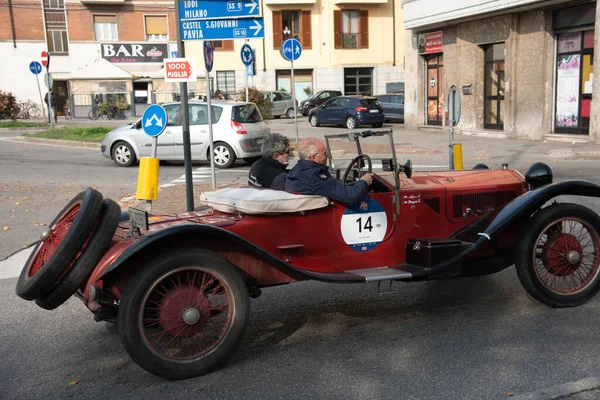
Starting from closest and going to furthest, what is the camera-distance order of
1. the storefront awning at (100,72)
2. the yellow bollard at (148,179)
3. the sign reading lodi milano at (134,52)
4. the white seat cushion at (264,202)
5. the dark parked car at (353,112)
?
the white seat cushion at (264,202) < the yellow bollard at (148,179) < the dark parked car at (353,112) < the storefront awning at (100,72) < the sign reading lodi milano at (134,52)

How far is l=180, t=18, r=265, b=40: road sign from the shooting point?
9.03 meters

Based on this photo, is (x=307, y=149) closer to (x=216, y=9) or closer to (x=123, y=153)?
(x=216, y=9)

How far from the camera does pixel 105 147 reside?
640 inches

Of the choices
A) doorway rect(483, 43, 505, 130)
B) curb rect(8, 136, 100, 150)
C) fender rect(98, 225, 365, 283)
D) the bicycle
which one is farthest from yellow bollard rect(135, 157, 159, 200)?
the bicycle

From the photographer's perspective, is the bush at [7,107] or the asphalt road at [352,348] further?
the bush at [7,107]

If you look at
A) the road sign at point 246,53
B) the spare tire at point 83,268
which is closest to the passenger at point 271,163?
the spare tire at point 83,268

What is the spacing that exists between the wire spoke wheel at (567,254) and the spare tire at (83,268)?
3.16 m

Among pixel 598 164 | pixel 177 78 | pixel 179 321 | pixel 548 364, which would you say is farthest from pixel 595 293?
pixel 598 164

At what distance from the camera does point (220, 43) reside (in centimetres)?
4447

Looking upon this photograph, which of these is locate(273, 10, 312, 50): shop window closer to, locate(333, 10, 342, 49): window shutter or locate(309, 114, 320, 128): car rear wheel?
locate(333, 10, 342, 49): window shutter

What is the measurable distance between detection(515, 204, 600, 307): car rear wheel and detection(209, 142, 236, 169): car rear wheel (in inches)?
435

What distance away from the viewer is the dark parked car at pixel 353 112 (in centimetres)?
2798

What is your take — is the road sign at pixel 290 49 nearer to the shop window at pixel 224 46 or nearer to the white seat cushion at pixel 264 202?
the white seat cushion at pixel 264 202

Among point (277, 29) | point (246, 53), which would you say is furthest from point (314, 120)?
point (277, 29)
